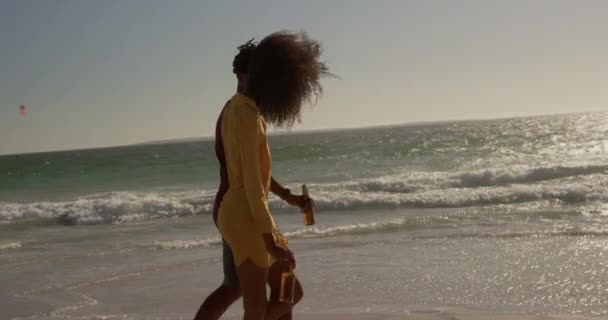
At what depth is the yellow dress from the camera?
8.30 ft

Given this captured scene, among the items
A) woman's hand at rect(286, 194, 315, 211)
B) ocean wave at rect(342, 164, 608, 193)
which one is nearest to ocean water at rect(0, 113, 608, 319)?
ocean wave at rect(342, 164, 608, 193)

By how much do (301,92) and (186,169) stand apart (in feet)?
104

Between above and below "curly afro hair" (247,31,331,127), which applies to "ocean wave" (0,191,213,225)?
below

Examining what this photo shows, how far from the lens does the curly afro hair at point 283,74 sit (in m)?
2.70

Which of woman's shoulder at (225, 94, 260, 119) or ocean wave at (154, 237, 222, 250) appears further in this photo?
ocean wave at (154, 237, 222, 250)

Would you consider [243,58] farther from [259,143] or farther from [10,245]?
[10,245]

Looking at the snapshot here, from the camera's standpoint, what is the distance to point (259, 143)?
8.43 feet

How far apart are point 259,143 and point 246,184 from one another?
0.52 ft

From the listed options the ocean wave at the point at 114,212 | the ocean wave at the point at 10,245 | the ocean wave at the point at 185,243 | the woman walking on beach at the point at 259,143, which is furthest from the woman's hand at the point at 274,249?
the ocean wave at the point at 114,212

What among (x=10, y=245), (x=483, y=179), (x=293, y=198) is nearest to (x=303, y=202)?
(x=293, y=198)

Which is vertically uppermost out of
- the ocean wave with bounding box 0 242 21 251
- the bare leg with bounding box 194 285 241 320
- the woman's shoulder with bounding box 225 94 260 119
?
the woman's shoulder with bounding box 225 94 260 119

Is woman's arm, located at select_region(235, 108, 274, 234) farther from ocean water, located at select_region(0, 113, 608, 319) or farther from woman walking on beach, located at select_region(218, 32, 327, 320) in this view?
ocean water, located at select_region(0, 113, 608, 319)

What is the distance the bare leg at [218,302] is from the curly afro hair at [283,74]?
0.76m

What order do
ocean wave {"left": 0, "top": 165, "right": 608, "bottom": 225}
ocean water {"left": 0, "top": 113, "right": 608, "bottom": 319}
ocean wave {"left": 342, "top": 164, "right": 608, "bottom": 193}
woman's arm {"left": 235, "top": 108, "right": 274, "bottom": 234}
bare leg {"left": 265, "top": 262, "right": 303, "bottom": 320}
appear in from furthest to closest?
ocean wave {"left": 342, "top": 164, "right": 608, "bottom": 193} → ocean wave {"left": 0, "top": 165, "right": 608, "bottom": 225} → ocean water {"left": 0, "top": 113, "right": 608, "bottom": 319} → bare leg {"left": 265, "top": 262, "right": 303, "bottom": 320} → woman's arm {"left": 235, "top": 108, "right": 274, "bottom": 234}
